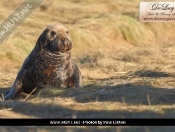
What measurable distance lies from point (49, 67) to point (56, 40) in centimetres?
53

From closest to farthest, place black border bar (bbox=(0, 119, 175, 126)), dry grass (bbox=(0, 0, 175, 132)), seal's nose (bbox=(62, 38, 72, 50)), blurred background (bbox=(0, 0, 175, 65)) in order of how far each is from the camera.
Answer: black border bar (bbox=(0, 119, 175, 126)) < dry grass (bbox=(0, 0, 175, 132)) < seal's nose (bbox=(62, 38, 72, 50)) < blurred background (bbox=(0, 0, 175, 65))

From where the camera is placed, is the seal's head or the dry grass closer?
the dry grass

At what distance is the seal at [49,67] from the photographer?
33.4 ft

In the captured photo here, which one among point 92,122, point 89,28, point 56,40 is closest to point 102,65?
point 56,40

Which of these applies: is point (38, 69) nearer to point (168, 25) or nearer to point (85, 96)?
point (85, 96)

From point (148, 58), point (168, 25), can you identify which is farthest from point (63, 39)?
point (168, 25)

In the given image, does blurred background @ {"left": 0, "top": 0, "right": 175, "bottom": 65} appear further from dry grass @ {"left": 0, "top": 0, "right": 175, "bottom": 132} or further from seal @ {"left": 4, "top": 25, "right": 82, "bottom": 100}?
seal @ {"left": 4, "top": 25, "right": 82, "bottom": 100}

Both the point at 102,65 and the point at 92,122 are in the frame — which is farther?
the point at 102,65

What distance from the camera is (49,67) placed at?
1038cm

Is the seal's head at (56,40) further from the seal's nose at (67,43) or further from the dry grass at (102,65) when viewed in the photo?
the dry grass at (102,65)

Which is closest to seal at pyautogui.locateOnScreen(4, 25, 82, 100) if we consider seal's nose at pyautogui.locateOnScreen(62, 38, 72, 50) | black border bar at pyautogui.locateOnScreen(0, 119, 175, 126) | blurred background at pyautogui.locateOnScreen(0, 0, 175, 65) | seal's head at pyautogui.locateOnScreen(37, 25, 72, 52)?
seal's head at pyautogui.locateOnScreen(37, 25, 72, 52)

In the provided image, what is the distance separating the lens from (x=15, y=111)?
326 inches

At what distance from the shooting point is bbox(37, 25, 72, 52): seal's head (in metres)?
A: 9.94

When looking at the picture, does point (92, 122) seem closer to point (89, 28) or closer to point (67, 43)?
point (67, 43)
